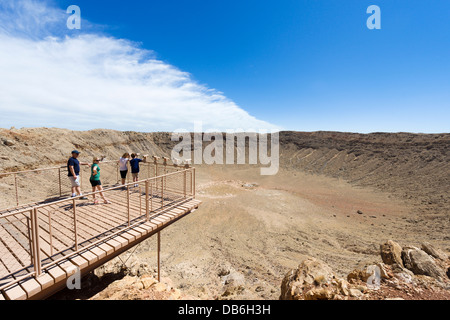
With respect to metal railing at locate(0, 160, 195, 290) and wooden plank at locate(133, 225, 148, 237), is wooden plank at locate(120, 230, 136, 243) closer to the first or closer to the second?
metal railing at locate(0, 160, 195, 290)

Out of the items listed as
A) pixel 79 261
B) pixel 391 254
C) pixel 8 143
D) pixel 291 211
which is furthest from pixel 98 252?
pixel 8 143

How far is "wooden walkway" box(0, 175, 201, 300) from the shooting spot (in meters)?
3.41

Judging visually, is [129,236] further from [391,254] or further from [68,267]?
[391,254]

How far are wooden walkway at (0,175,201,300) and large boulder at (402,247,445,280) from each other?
268 inches

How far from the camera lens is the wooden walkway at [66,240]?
341 cm

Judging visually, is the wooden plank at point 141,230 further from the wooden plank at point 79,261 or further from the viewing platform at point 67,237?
the wooden plank at point 79,261

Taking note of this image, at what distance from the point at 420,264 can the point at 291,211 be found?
962 cm

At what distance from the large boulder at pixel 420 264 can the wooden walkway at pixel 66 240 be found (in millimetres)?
6819

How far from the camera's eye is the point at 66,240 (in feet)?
15.0

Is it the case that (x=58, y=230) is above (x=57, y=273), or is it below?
above

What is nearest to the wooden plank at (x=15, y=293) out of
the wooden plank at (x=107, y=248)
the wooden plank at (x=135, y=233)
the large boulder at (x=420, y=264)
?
the wooden plank at (x=107, y=248)

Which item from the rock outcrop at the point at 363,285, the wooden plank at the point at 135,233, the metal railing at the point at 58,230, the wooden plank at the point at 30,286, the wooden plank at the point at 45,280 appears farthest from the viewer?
the wooden plank at the point at 135,233

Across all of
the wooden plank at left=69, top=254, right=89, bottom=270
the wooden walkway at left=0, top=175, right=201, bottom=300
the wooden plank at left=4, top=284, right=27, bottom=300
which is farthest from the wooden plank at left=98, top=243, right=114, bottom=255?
the wooden plank at left=4, top=284, right=27, bottom=300
